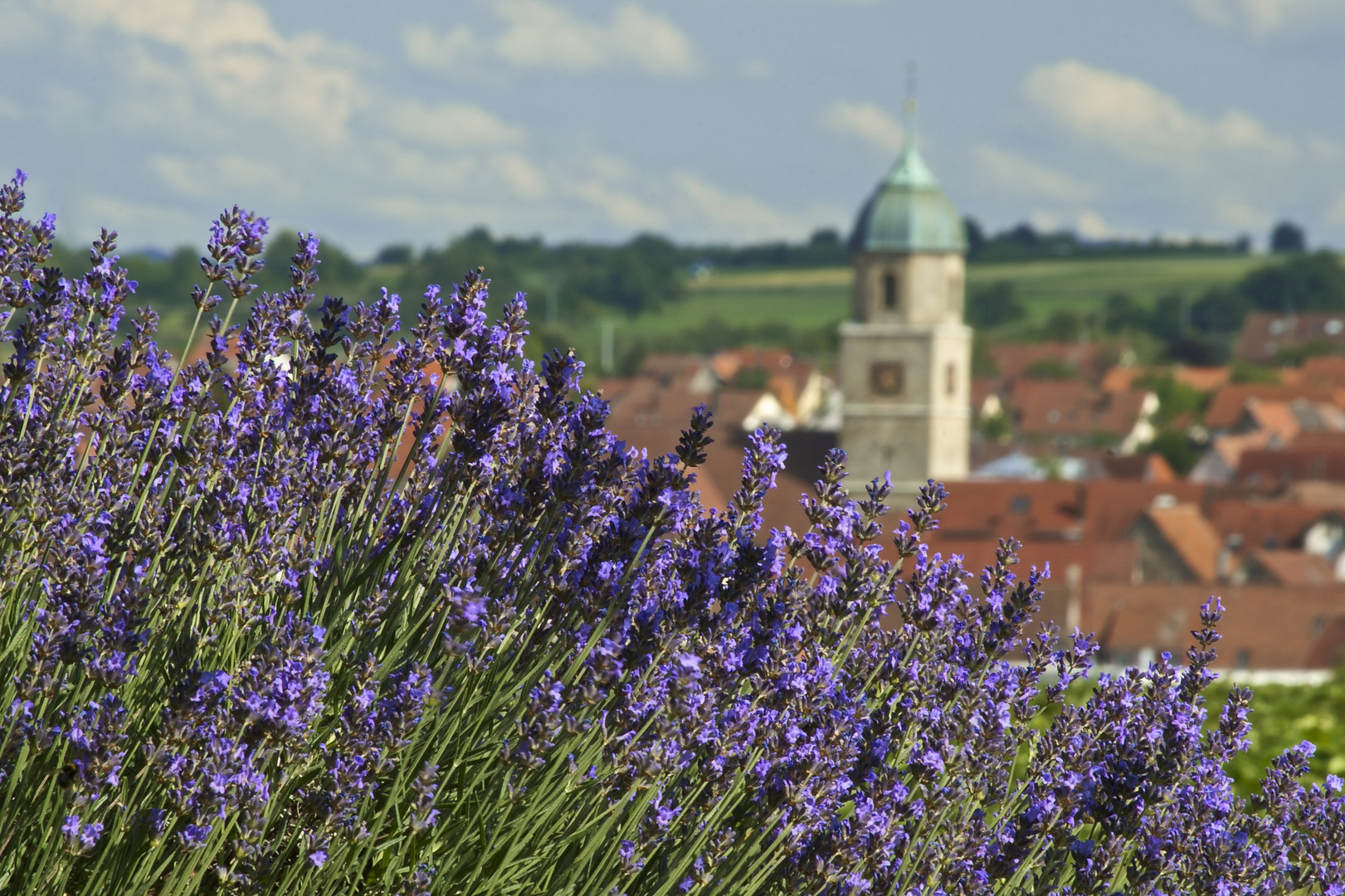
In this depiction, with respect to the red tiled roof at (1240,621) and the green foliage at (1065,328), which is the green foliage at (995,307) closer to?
the green foliage at (1065,328)

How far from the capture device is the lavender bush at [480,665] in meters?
1.55

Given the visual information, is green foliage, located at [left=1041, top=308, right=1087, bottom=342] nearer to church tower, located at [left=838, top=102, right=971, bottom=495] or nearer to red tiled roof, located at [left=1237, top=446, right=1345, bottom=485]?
red tiled roof, located at [left=1237, top=446, right=1345, bottom=485]

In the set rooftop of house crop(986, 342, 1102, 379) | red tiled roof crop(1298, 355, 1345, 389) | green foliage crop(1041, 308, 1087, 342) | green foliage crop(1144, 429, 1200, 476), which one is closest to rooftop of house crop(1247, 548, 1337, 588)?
green foliage crop(1144, 429, 1200, 476)

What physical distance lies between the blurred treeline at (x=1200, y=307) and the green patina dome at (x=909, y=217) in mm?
62184

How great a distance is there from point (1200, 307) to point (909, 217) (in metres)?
72.8

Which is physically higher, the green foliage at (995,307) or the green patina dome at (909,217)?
the green foliage at (995,307)

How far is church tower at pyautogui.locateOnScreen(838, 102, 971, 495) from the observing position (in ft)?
191

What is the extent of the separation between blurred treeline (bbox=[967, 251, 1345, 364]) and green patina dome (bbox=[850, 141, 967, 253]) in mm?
62184

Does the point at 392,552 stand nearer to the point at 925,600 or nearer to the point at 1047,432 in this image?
the point at 925,600

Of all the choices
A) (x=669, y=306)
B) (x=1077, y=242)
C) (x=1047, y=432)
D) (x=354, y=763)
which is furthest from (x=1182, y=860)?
(x=1077, y=242)

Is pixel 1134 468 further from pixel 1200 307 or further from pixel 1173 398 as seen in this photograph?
pixel 1200 307

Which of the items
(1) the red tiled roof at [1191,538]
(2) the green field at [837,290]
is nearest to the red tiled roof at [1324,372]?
(2) the green field at [837,290]

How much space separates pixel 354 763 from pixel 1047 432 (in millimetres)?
99716

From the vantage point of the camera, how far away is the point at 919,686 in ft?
6.39
